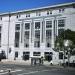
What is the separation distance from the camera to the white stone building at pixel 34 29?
224ft

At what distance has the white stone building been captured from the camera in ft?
224

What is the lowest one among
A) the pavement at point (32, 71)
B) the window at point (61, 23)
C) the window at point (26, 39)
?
the pavement at point (32, 71)

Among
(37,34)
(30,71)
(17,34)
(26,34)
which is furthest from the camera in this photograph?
(17,34)

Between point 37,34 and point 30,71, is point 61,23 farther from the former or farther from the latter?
point 30,71

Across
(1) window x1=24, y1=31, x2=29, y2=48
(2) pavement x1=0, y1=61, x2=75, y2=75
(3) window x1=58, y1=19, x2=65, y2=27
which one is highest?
(3) window x1=58, y1=19, x2=65, y2=27

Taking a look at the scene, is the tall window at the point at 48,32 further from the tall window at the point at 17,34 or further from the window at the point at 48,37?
the tall window at the point at 17,34

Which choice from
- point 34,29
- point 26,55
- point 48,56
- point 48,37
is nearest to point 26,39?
point 34,29

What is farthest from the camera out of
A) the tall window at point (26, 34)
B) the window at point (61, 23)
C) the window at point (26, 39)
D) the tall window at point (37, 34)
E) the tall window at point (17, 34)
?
the tall window at point (17, 34)

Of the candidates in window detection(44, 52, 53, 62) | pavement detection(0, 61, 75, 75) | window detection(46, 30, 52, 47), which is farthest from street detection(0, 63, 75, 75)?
window detection(46, 30, 52, 47)

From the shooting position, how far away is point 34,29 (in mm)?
72500

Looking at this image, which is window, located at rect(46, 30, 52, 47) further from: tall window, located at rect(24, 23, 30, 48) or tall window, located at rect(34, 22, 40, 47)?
tall window, located at rect(24, 23, 30, 48)

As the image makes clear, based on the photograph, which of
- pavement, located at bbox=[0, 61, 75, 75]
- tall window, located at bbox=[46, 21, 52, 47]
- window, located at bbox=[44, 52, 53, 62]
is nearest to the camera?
pavement, located at bbox=[0, 61, 75, 75]

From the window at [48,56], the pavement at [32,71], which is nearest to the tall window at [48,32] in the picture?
the window at [48,56]

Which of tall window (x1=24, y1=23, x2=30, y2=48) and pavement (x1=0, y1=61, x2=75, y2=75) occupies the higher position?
tall window (x1=24, y1=23, x2=30, y2=48)
